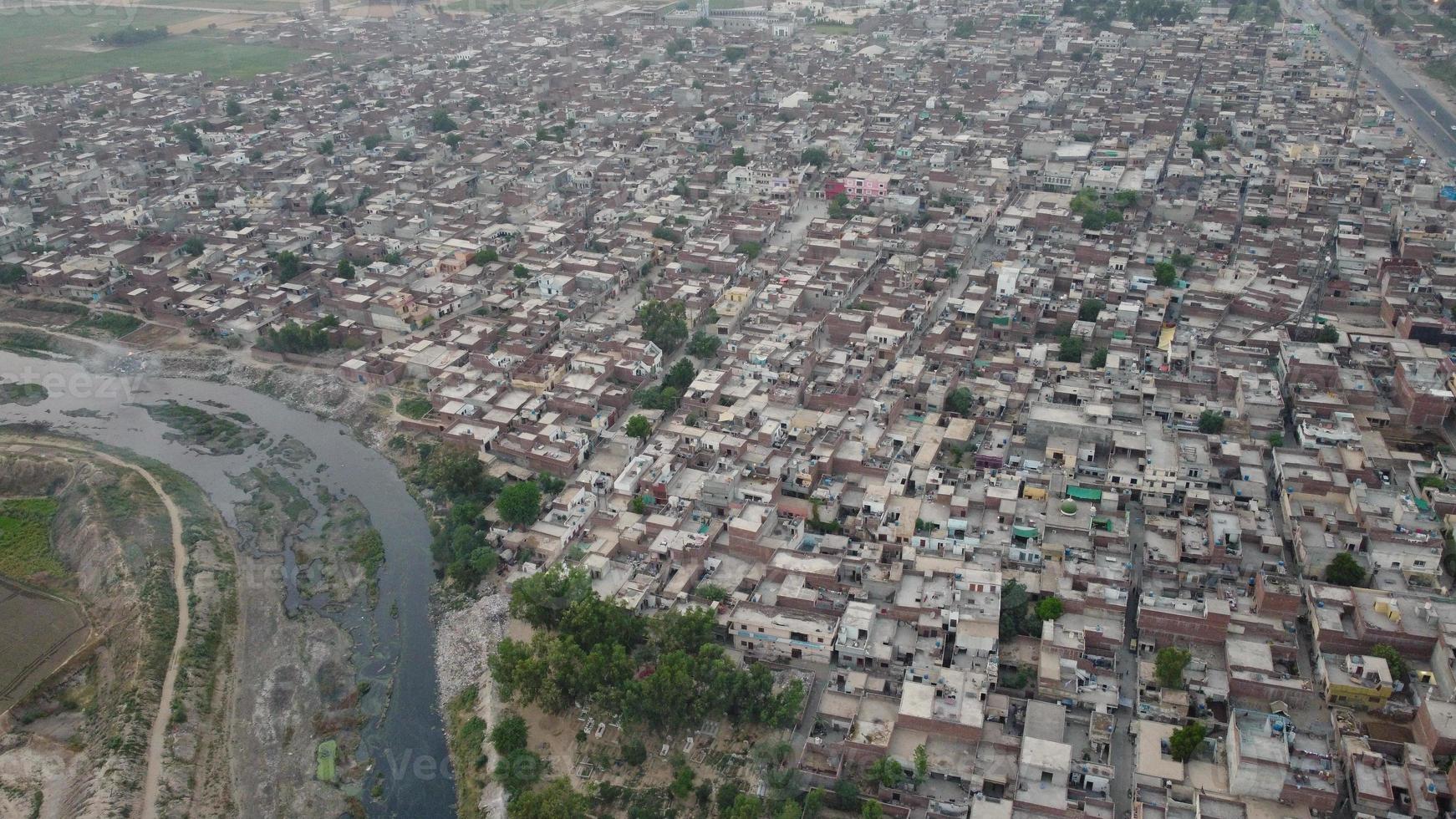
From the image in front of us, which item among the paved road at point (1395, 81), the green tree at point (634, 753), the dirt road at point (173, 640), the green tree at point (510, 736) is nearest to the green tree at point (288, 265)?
the dirt road at point (173, 640)

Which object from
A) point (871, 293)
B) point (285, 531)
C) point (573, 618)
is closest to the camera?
point (573, 618)

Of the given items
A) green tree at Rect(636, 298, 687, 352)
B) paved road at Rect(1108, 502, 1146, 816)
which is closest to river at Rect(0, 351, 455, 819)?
green tree at Rect(636, 298, 687, 352)

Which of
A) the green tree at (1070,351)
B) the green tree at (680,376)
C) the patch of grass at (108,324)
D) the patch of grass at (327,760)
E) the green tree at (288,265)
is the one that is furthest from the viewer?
the green tree at (288,265)

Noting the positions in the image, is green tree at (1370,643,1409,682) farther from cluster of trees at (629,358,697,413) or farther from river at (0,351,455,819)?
river at (0,351,455,819)

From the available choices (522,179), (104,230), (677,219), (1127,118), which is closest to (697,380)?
(677,219)

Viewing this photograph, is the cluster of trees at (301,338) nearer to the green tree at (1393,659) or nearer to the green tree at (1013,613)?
the green tree at (1013,613)

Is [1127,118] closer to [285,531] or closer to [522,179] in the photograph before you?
[522,179]
